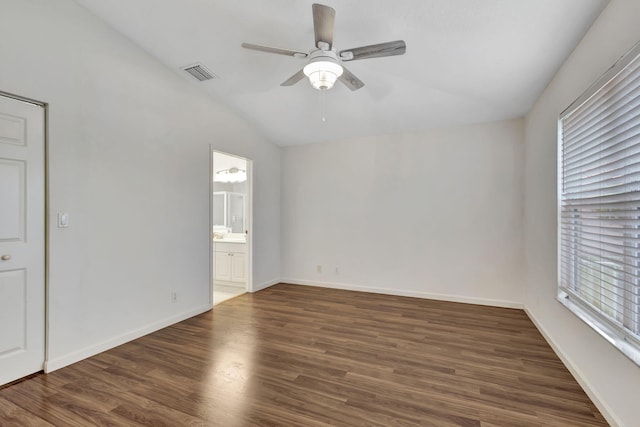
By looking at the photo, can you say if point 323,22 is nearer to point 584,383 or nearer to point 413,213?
point 584,383

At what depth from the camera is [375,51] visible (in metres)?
2.22

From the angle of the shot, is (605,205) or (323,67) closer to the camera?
(605,205)

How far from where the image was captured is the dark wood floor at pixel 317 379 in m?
1.95

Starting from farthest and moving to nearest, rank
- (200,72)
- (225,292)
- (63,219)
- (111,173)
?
(225,292) → (200,72) → (111,173) → (63,219)

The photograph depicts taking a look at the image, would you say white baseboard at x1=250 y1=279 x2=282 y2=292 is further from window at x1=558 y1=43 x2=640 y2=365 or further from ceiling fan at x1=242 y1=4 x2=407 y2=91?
window at x1=558 y1=43 x2=640 y2=365

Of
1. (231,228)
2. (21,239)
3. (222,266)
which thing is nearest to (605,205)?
(21,239)

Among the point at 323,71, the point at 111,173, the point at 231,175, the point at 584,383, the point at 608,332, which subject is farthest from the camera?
the point at 231,175

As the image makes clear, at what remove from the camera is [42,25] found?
247 centimetres

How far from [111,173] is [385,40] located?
276cm

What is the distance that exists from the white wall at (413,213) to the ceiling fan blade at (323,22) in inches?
110

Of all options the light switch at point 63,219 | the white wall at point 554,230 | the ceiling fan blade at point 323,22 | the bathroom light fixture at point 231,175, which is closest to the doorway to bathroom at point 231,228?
the bathroom light fixture at point 231,175

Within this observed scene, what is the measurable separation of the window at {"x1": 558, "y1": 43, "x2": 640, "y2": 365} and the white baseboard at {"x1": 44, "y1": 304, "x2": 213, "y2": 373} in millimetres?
3765

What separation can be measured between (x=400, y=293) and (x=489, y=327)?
1448 millimetres

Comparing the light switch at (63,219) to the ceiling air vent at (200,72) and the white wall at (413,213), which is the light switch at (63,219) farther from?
the white wall at (413,213)
